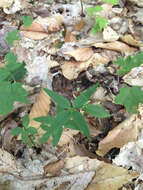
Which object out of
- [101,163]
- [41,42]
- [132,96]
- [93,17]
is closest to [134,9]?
[93,17]

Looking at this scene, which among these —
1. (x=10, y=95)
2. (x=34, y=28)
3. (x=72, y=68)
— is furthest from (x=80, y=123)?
(x=34, y=28)

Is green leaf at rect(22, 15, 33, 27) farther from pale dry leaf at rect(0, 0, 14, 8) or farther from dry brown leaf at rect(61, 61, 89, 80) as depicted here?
dry brown leaf at rect(61, 61, 89, 80)

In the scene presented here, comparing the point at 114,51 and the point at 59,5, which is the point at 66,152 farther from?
the point at 59,5

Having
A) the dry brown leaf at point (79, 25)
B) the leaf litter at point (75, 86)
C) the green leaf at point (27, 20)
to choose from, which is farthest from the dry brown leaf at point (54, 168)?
the green leaf at point (27, 20)

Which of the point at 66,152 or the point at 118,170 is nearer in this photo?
the point at 118,170

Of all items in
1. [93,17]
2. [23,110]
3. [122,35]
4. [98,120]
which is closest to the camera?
[98,120]

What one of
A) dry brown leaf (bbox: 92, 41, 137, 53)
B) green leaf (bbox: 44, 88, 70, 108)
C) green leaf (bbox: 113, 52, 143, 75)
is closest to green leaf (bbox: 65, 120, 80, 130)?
green leaf (bbox: 44, 88, 70, 108)

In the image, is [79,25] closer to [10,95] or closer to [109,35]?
[109,35]
